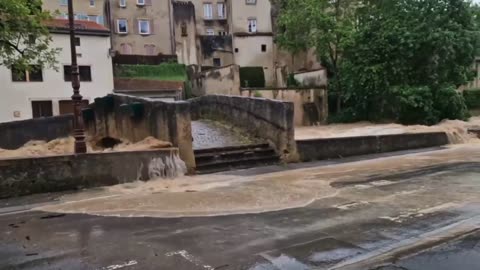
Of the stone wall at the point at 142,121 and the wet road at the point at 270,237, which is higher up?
the stone wall at the point at 142,121

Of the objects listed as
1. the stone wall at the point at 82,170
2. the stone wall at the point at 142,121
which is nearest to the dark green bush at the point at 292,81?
the stone wall at the point at 142,121

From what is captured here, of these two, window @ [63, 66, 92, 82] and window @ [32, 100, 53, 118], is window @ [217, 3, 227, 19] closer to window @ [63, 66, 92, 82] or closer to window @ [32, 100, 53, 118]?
window @ [63, 66, 92, 82]

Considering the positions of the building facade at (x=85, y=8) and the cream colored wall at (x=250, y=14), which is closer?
the building facade at (x=85, y=8)

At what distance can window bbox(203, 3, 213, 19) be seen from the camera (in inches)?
1961

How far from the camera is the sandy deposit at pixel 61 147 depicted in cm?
1167

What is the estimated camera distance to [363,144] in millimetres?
15055

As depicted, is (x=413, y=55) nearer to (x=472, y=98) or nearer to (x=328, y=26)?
(x=328, y=26)

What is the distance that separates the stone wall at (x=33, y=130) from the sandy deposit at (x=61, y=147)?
1.86 feet

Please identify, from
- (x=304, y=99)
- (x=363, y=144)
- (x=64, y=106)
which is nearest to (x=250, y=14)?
(x=304, y=99)

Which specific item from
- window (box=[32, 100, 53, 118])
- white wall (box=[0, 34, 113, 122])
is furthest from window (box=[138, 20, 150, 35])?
window (box=[32, 100, 53, 118])

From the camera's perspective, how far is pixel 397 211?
7.09 m

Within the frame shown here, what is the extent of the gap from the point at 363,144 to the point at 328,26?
17.4 meters

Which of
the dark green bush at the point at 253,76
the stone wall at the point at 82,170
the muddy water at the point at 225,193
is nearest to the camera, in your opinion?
the muddy water at the point at 225,193

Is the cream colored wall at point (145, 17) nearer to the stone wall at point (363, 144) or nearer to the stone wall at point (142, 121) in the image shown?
the stone wall at point (142, 121)
